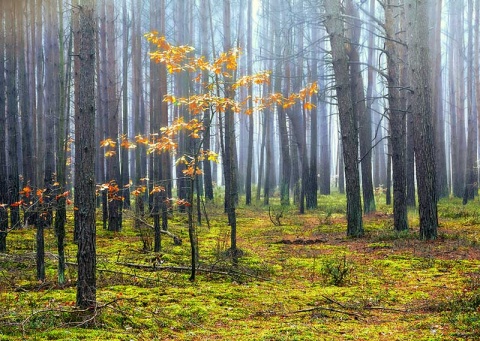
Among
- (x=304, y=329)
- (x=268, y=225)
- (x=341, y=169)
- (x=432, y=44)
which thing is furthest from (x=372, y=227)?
(x=341, y=169)

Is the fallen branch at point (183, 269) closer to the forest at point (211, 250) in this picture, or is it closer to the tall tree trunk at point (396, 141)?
the forest at point (211, 250)

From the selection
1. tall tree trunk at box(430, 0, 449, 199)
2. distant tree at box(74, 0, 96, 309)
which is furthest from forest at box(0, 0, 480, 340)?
tall tree trunk at box(430, 0, 449, 199)

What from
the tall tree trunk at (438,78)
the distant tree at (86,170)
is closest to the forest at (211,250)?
the distant tree at (86,170)

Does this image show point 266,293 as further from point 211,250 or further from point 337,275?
point 211,250

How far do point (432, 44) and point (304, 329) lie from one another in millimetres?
21242

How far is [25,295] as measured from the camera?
19.9 ft

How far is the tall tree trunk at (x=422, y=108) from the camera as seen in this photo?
→ 36.5ft

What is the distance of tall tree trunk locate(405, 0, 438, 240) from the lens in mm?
11125

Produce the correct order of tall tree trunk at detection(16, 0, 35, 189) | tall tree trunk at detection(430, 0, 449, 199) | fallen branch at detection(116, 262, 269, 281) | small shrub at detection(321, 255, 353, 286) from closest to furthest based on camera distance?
small shrub at detection(321, 255, 353, 286), fallen branch at detection(116, 262, 269, 281), tall tree trunk at detection(16, 0, 35, 189), tall tree trunk at detection(430, 0, 449, 199)

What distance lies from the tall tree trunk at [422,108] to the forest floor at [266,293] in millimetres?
649

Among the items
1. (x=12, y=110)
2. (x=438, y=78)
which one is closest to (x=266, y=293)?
(x=12, y=110)

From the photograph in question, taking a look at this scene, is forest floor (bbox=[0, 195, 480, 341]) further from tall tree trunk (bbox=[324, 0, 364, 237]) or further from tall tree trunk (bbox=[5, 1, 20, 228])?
tall tree trunk (bbox=[5, 1, 20, 228])

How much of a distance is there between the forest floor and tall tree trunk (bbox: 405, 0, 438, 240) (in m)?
0.65

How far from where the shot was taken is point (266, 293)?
22.6 ft
